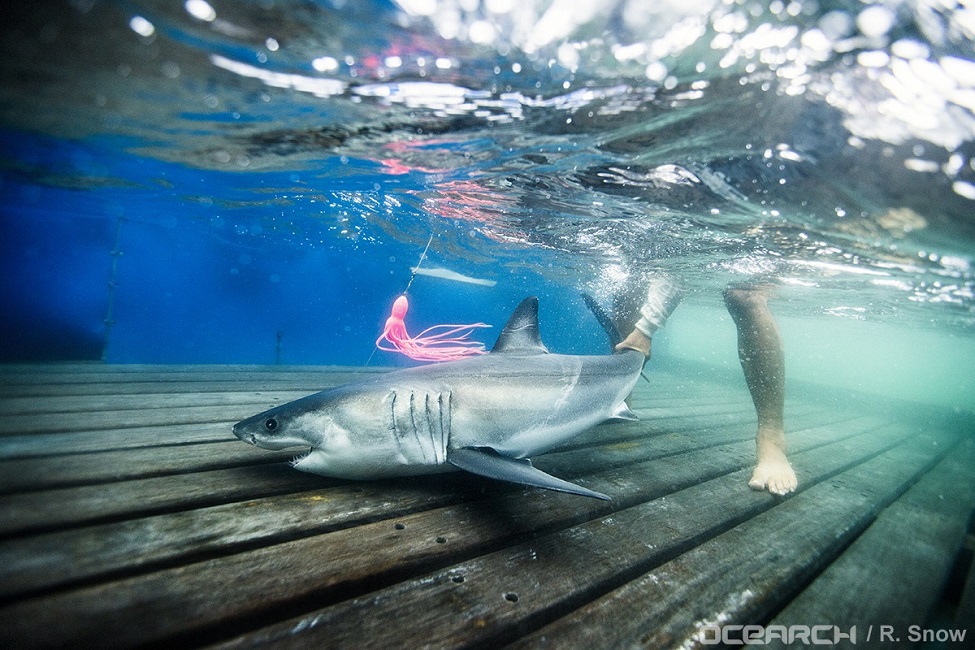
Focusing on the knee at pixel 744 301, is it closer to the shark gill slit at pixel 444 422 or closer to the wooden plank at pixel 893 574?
the wooden plank at pixel 893 574

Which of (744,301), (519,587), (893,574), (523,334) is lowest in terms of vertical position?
(893,574)

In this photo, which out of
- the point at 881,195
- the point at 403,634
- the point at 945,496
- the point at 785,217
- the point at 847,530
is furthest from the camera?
the point at 785,217

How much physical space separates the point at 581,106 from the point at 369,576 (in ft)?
16.2

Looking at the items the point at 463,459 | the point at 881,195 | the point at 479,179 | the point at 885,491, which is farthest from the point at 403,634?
the point at 479,179

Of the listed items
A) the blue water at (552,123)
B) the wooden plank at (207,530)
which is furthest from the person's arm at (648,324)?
the wooden plank at (207,530)

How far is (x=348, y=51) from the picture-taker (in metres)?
3.83

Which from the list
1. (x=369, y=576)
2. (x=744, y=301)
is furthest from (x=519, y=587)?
(x=744, y=301)

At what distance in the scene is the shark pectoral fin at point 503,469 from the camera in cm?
244

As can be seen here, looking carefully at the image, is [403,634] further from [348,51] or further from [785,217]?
[785,217]

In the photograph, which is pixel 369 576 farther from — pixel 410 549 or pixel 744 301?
pixel 744 301

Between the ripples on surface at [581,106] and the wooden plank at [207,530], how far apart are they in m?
3.95

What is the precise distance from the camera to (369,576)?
2.04 meters

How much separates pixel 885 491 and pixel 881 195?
3.84 meters

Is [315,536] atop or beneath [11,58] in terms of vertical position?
beneath
